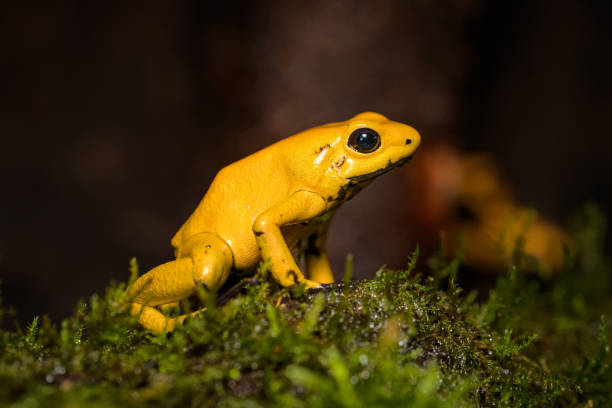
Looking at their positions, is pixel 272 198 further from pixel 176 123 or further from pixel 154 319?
pixel 176 123

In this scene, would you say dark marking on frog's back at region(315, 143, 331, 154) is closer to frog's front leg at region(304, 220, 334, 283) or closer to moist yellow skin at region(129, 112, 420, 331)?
moist yellow skin at region(129, 112, 420, 331)

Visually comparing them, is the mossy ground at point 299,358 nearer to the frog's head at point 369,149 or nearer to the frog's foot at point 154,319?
the frog's foot at point 154,319

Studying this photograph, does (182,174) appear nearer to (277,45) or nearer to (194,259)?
(277,45)

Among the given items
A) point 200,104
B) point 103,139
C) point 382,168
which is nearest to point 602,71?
point 200,104

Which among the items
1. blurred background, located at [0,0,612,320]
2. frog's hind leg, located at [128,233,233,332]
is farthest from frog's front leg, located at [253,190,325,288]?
blurred background, located at [0,0,612,320]

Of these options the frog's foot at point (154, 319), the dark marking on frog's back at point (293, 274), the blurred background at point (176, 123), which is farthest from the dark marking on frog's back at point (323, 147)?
the blurred background at point (176, 123)
